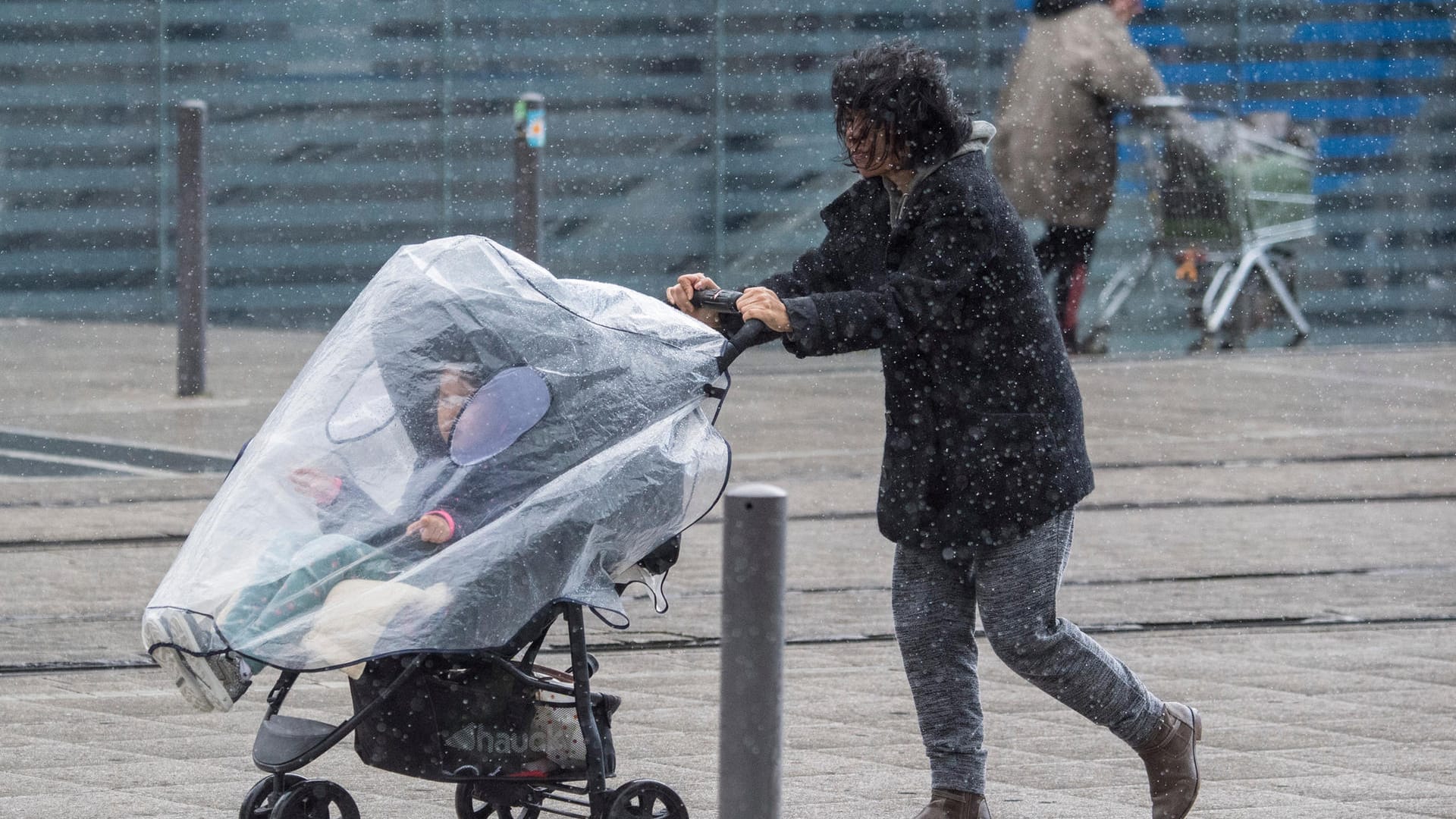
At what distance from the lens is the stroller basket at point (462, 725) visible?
4.00 metres

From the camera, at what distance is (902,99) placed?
13.7ft

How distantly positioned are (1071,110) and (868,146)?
8845 millimetres

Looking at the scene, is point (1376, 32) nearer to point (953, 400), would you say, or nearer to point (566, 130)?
point (566, 130)

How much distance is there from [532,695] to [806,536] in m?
4.48

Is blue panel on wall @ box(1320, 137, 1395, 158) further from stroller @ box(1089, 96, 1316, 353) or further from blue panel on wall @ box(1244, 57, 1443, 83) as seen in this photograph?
stroller @ box(1089, 96, 1316, 353)

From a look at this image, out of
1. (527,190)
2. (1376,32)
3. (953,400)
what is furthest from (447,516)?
(1376,32)

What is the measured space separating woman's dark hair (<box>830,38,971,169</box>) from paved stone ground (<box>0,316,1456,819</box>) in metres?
1.47

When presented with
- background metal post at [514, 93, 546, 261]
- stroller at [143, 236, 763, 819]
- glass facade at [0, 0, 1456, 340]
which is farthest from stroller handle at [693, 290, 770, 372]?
glass facade at [0, 0, 1456, 340]

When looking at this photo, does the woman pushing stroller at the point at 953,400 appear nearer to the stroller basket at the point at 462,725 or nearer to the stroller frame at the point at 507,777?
the stroller frame at the point at 507,777

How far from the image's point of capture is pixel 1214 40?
54.2ft

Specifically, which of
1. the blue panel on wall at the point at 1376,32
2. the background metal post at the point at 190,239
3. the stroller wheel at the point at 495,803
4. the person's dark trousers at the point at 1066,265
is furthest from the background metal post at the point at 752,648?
the blue panel on wall at the point at 1376,32

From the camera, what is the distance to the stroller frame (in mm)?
3965

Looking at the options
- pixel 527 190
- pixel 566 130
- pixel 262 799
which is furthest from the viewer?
pixel 566 130

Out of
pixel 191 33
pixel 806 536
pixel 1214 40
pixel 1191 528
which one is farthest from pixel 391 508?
pixel 1214 40
